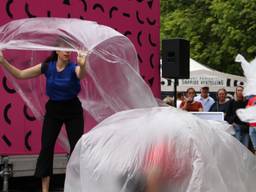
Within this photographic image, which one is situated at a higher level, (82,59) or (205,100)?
(82,59)

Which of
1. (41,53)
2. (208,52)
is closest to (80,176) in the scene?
(41,53)

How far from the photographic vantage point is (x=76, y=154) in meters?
5.44

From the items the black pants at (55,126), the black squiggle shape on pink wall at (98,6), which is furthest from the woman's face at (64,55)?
the black squiggle shape on pink wall at (98,6)

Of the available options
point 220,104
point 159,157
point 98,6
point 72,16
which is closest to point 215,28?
point 220,104

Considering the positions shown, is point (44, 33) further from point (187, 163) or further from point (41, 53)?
point (187, 163)

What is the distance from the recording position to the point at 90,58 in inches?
300

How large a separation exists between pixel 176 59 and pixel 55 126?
17.8ft

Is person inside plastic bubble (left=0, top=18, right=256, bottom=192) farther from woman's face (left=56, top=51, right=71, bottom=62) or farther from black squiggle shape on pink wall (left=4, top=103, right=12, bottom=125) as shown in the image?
black squiggle shape on pink wall (left=4, top=103, right=12, bottom=125)

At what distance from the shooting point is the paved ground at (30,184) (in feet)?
30.5

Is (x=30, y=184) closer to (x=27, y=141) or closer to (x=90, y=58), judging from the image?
(x=27, y=141)

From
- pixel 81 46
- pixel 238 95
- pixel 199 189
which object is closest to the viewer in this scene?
pixel 199 189

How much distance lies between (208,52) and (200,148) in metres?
18.5

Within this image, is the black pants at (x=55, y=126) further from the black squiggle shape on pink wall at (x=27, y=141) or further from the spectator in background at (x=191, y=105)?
the spectator in background at (x=191, y=105)

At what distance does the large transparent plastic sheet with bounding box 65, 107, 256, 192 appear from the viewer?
5070 millimetres
